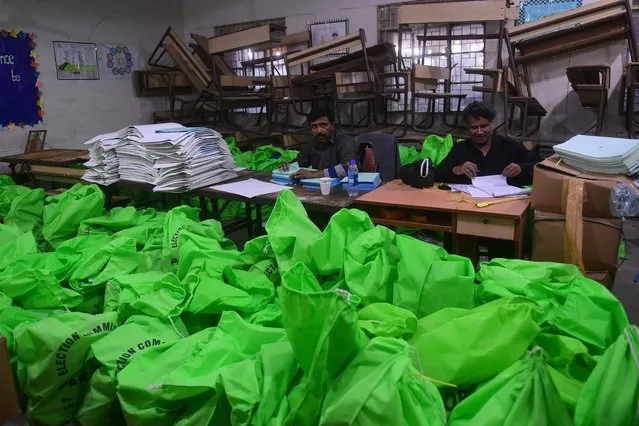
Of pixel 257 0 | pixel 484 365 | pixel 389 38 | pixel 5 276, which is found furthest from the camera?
pixel 257 0

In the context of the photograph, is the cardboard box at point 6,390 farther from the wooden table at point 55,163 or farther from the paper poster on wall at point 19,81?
the paper poster on wall at point 19,81

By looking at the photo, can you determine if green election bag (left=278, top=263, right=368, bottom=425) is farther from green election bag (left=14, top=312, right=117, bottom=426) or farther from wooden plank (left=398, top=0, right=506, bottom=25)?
wooden plank (left=398, top=0, right=506, bottom=25)

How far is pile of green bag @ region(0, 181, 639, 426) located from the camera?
1006 mm

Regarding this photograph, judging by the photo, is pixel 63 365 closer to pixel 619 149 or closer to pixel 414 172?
pixel 414 172

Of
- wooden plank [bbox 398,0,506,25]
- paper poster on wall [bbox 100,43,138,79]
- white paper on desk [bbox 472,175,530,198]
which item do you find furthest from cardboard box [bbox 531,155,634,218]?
paper poster on wall [bbox 100,43,138,79]

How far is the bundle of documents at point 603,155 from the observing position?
2027 mm

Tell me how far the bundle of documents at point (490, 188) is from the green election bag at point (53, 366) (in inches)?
74.2

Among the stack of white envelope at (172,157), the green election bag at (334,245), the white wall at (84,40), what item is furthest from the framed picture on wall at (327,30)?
the green election bag at (334,245)

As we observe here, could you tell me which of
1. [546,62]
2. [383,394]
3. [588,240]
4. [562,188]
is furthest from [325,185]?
[546,62]

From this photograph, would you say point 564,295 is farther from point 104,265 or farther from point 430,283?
point 104,265

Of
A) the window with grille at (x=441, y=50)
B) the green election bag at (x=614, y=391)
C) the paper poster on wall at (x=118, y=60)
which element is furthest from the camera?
the paper poster on wall at (x=118, y=60)

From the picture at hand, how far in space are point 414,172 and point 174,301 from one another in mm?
1637

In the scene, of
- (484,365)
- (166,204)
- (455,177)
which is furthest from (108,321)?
(166,204)

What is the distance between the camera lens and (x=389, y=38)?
5.79 metres
